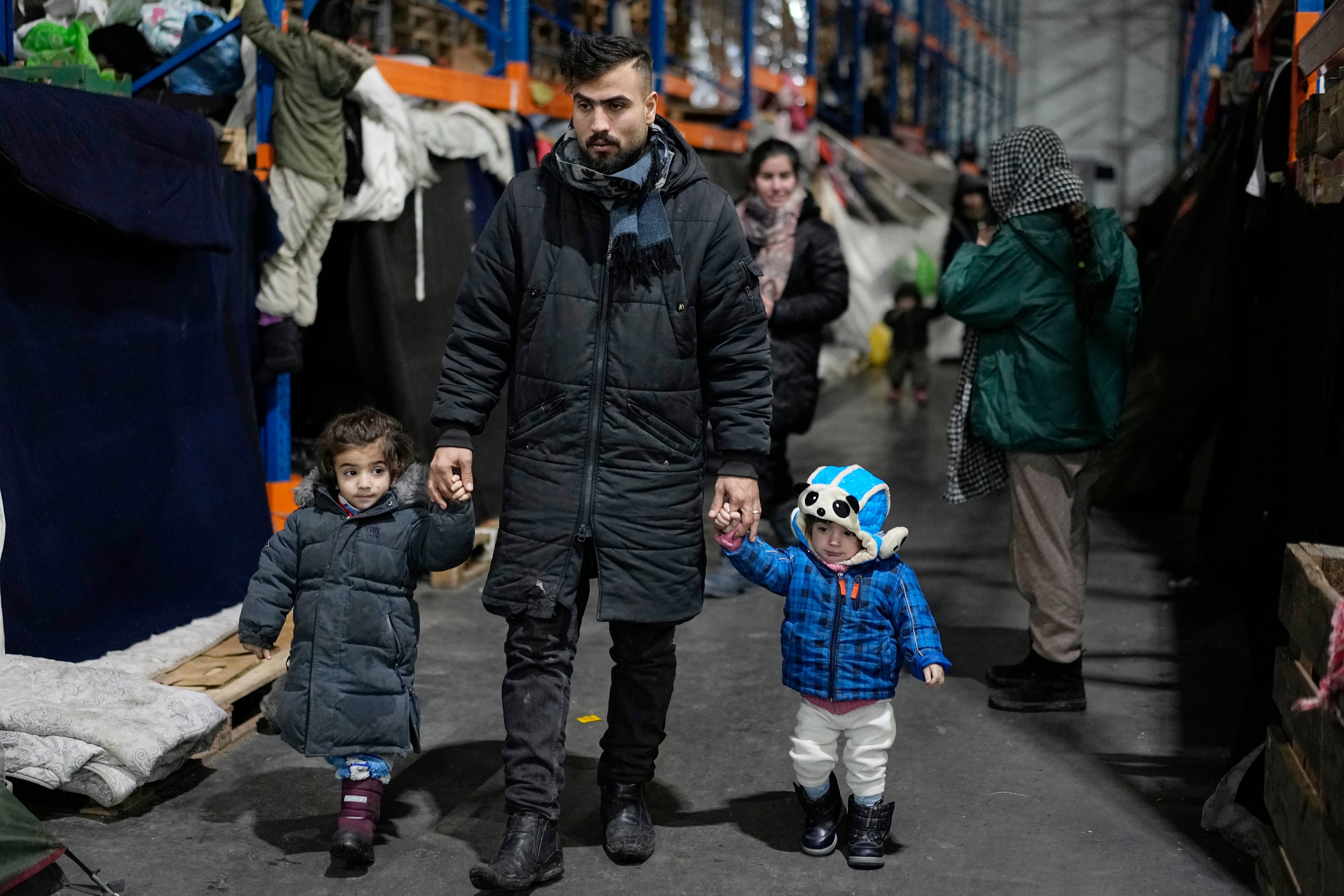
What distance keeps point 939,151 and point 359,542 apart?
19.9 metres

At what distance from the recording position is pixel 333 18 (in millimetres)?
6074

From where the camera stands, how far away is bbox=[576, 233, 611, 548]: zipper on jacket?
11.9 ft

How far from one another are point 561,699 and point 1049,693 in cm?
209

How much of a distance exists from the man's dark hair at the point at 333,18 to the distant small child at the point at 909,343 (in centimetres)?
765

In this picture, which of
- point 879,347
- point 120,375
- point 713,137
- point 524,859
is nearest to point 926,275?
point 879,347

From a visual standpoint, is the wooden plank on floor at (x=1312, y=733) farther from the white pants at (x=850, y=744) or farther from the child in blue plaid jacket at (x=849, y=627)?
the white pants at (x=850, y=744)

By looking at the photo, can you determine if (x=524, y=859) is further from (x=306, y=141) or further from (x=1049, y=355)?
(x=306, y=141)

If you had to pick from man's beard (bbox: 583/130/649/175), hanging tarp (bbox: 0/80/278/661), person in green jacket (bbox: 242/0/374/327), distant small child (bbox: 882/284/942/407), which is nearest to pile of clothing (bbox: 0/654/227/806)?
hanging tarp (bbox: 0/80/278/661)

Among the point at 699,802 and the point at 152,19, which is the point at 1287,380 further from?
the point at 152,19

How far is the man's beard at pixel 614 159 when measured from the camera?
11.7ft

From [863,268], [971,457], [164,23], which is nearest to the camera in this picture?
[971,457]

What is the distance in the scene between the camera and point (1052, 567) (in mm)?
4949

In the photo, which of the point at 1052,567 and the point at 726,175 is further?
the point at 726,175

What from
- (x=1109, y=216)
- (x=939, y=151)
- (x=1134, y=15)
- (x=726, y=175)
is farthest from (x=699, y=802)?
(x=1134, y=15)
